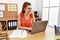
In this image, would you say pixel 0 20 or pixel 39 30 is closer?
pixel 39 30

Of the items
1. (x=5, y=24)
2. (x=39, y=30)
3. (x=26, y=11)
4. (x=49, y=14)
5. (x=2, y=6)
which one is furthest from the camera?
(x=49, y=14)

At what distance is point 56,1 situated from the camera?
396cm

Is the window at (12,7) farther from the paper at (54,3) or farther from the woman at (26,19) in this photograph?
the paper at (54,3)

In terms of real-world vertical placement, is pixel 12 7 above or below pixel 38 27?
above

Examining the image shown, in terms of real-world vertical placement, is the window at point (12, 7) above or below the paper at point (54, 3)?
below

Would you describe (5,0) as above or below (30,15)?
above

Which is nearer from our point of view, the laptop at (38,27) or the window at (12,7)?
the laptop at (38,27)

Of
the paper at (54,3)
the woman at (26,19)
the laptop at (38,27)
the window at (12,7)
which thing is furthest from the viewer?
the paper at (54,3)

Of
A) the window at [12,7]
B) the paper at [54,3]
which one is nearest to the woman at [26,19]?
the window at [12,7]

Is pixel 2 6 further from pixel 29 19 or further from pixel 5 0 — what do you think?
pixel 29 19

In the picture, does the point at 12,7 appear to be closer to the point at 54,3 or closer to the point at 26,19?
the point at 26,19

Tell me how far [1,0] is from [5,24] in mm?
805

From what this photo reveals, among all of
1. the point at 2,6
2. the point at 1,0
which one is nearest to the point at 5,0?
the point at 1,0

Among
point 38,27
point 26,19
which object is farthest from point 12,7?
point 38,27
